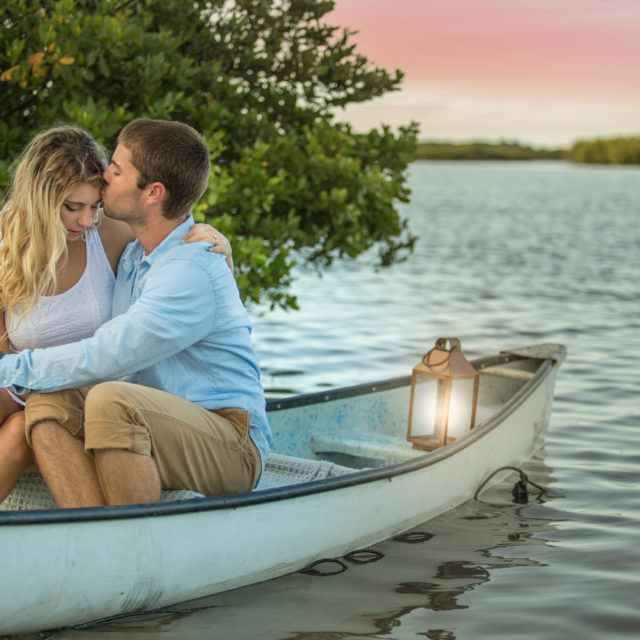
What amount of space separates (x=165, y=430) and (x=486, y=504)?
10.6 feet

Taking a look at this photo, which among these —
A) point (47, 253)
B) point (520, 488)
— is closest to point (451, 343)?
point (520, 488)

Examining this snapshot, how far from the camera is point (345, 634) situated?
4.54m

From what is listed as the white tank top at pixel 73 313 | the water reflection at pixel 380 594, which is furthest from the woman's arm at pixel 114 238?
the water reflection at pixel 380 594

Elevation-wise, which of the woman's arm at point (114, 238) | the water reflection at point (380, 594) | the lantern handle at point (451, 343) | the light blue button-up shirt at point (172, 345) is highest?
the woman's arm at point (114, 238)

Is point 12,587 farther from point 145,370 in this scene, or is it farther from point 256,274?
point 256,274

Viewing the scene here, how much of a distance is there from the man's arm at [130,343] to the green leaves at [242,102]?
118 inches

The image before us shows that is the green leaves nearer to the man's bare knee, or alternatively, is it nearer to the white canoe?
the white canoe

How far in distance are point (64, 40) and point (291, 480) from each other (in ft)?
11.8

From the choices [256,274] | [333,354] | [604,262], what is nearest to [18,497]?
[256,274]

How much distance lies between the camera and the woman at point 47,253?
407 centimetres

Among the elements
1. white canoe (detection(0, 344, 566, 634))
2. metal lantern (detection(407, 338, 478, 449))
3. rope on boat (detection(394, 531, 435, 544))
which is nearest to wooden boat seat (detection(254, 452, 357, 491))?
white canoe (detection(0, 344, 566, 634))

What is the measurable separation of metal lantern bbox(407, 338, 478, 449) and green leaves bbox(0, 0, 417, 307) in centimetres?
159

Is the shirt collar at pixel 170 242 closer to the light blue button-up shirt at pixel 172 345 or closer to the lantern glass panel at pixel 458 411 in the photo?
the light blue button-up shirt at pixel 172 345

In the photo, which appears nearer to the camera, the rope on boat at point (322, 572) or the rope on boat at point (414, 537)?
the rope on boat at point (322, 572)
